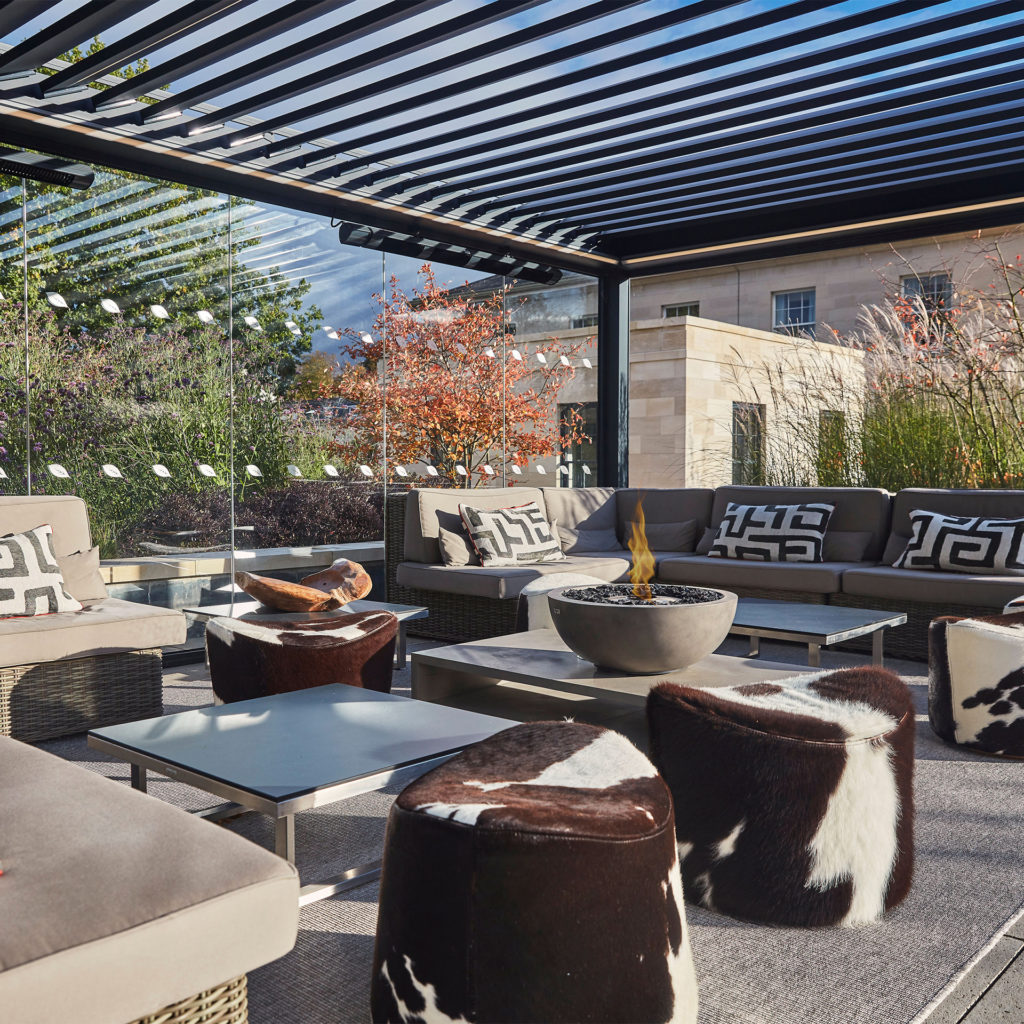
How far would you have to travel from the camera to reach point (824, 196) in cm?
577

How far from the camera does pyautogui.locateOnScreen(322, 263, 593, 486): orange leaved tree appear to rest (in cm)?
621

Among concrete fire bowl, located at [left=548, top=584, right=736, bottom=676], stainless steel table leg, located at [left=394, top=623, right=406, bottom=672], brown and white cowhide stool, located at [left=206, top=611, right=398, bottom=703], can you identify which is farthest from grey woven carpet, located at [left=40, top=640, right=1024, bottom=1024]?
stainless steel table leg, located at [left=394, top=623, right=406, bottom=672]

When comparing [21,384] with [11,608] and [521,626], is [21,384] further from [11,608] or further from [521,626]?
[521,626]

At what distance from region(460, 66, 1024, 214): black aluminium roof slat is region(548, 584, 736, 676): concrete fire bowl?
2730 millimetres

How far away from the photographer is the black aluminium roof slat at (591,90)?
3455mm

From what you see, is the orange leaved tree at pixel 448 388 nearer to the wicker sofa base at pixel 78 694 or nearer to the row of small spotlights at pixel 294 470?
the row of small spotlights at pixel 294 470

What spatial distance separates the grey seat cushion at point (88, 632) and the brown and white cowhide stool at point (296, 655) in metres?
0.66

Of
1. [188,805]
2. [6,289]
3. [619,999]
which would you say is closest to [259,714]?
[188,805]

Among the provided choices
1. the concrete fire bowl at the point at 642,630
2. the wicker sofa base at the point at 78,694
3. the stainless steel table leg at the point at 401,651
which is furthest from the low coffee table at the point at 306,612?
the concrete fire bowl at the point at 642,630

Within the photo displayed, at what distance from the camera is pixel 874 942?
197 centimetres

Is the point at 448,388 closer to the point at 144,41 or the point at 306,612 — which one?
the point at 306,612

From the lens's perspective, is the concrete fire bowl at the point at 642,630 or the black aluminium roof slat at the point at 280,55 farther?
the black aluminium roof slat at the point at 280,55

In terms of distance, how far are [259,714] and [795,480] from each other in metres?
4.54

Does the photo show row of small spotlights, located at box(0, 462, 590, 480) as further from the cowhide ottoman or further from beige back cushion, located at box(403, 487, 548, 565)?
the cowhide ottoman
